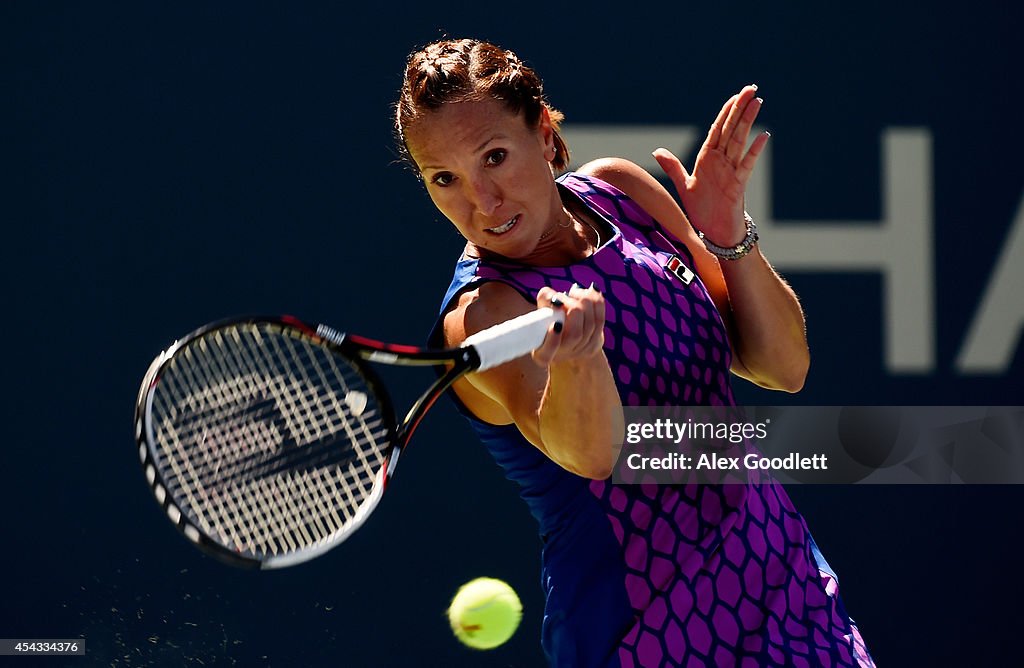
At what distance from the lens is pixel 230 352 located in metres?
2.04

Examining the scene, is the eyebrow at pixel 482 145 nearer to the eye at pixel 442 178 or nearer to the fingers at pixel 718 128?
the eye at pixel 442 178

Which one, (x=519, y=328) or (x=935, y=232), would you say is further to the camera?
(x=935, y=232)

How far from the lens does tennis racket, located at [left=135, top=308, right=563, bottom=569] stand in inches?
69.6

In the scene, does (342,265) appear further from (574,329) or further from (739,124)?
(574,329)

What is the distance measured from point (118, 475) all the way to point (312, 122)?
43.4 inches

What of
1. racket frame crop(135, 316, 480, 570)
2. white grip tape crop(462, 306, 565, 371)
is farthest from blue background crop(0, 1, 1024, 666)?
white grip tape crop(462, 306, 565, 371)

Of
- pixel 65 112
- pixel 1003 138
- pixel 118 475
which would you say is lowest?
pixel 118 475

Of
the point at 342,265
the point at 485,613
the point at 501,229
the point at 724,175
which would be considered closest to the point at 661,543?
the point at 501,229

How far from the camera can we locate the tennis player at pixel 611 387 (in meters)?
1.92

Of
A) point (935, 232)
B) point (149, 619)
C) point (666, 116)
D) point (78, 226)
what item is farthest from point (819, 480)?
point (78, 226)

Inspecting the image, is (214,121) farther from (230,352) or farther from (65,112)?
(230,352)

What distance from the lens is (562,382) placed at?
1781 mm

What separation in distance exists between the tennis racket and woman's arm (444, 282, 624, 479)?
0.03 m

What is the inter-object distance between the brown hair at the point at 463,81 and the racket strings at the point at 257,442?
0.40 meters
